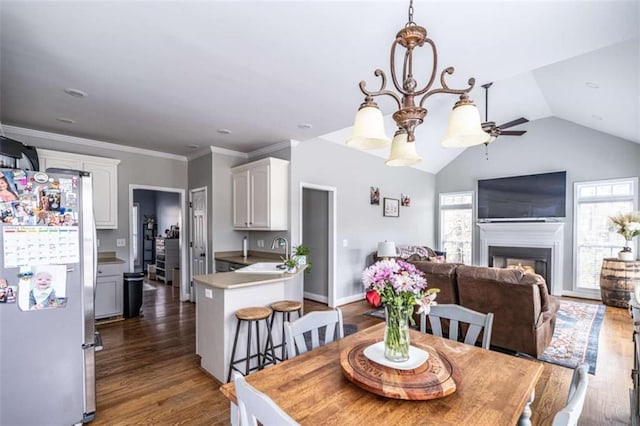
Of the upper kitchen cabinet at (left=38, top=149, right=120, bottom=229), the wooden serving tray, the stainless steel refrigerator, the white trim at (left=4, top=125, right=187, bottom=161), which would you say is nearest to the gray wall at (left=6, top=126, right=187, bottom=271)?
the white trim at (left=4, top=125, right=187, bottom=161)

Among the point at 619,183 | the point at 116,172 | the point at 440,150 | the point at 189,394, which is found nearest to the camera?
the point at 189,394

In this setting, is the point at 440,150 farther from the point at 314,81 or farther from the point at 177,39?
the point at 177,39

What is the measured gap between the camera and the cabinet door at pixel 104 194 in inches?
178

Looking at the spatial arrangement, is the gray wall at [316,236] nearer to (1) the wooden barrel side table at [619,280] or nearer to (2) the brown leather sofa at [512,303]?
(2) the brown leather sofa at [512,303]

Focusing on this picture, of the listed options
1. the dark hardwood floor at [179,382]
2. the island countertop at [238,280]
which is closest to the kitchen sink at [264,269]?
the island countertop at [238,280]

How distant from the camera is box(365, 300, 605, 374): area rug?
3.18 meters

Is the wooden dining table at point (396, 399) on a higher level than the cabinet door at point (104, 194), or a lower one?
lower

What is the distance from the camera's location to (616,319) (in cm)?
447

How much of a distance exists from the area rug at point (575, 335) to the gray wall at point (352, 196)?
103cm

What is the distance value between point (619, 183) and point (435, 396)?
22.4 feet

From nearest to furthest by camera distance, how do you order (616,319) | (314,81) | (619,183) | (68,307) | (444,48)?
(68,307), (444,48), (314,81), (616,319), (619,183)

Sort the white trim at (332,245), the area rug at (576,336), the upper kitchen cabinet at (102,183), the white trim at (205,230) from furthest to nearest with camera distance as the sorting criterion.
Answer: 1. the white trim at (332,245)
2. the white trim at (205,230)
3. the upper kitchen cabinet at (102,183)
4. the area rug at (576,336)

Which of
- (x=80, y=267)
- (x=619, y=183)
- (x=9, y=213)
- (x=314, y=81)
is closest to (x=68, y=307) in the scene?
(x=80, y=267)

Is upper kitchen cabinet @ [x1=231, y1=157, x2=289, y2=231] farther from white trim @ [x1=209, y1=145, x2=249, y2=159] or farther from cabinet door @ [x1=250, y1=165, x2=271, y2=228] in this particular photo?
white trim @ [x1=209, y1=145, x2=249, y2=159]
